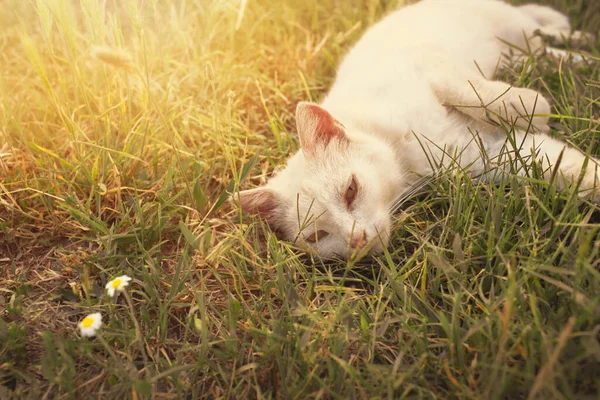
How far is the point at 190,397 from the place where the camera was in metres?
1.39

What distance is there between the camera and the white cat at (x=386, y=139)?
181cm

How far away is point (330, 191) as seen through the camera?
73.0 inches

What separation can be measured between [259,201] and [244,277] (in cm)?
36

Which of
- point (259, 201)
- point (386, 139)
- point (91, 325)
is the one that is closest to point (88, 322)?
point (91, 325)

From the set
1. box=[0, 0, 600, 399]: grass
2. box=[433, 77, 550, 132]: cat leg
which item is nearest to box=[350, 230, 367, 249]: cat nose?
box=[0, 0, 600, 399]: grass

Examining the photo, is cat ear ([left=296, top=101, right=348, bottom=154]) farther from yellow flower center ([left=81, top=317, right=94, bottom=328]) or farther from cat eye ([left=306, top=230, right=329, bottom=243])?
yellow flower center ([left=81, top=317, right=94, bottom=328])

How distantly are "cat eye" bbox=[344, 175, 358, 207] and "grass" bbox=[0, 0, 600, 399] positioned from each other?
202 mm

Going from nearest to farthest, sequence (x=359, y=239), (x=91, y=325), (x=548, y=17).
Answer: (x=91, y=325), (x=359, y=239), (x=548, y=17)

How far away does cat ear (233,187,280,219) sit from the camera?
6.31ft

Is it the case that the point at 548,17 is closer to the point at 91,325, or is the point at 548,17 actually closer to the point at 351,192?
the point at 351,192

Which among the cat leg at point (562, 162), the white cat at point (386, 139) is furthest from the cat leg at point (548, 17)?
the cat leg at point (562, 162)

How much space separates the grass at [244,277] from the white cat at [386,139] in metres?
0.13

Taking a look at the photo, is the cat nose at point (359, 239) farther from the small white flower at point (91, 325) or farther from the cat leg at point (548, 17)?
the cat leg at point (548, 17)

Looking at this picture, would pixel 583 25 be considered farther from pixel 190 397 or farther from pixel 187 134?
pixel 190 397
